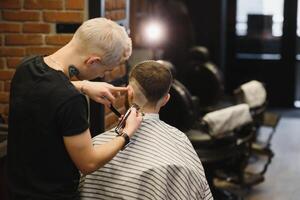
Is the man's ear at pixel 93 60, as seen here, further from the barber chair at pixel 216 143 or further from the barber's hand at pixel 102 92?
the barber chair at pixel 216 143

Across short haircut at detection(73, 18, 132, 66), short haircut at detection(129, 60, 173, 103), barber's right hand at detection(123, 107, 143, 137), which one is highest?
short haircut at detection(73, 18, 132, 66)

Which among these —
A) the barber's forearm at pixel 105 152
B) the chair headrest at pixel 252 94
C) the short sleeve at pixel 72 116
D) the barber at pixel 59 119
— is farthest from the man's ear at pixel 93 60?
the chair headrest at pixel 252 94

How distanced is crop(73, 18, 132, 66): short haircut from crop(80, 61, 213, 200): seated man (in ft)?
0.53

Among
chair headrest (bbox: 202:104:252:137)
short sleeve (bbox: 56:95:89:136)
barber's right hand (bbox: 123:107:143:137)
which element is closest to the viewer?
short sleeve (bbox: 56:95:89:136)

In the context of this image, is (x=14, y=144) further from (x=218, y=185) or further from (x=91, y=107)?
(x=218, y=185)

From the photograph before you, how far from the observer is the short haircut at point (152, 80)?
6.43 ft

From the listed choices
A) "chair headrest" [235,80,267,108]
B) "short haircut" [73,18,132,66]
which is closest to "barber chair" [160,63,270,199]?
"chair headrest" [235,80,267,108]

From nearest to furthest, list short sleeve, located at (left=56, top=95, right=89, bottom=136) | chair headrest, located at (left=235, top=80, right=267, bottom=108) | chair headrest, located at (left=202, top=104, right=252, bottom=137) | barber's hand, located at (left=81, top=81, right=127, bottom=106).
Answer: short sleeve, located at (left=56, top=95, right=89, bottom=136)
barber's hand, located at (left=81, top=81, right=127, bottom=106)
chair headrest, located at (left=202, top=104, right=252, bottom=137)
chair headrest, located at (left=235, top=80, right=267, bottom=108)

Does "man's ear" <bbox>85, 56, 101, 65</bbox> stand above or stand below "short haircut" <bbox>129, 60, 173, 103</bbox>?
above

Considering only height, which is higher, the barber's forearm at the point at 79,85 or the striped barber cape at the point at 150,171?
the barber's forearm at the point at 79,85

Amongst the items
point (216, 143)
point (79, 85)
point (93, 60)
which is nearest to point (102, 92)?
point (79, 85)

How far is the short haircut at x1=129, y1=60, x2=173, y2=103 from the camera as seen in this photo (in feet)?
6.43

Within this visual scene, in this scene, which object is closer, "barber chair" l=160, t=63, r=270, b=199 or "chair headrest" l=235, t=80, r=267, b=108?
"barber chair" l=160, t=63, r=270, b=199

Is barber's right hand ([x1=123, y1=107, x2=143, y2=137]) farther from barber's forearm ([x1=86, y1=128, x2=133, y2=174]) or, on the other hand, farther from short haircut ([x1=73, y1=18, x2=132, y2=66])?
short haircut ([x1=73, y1=18, x2=132, y2=66])
